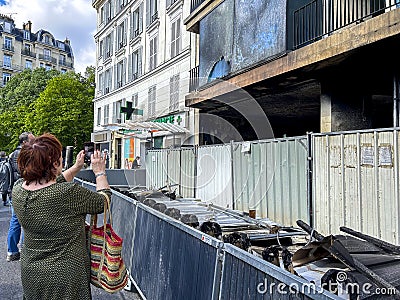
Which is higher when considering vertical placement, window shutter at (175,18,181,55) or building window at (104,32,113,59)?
building window at (104,32,113,59)

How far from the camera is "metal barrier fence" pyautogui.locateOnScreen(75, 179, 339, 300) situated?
2311mm

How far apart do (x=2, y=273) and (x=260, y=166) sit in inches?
205

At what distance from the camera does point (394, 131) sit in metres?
5.55

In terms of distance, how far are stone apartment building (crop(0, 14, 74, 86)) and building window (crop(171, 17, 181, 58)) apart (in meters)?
51.1

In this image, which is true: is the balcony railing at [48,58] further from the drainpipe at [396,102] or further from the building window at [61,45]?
the drainpipe at [396,102]

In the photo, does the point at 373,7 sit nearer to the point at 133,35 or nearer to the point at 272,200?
the point at 272,200

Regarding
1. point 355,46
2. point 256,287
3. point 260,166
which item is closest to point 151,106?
point 260,166

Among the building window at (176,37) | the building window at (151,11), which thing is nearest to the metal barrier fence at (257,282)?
the building window at (176,37)

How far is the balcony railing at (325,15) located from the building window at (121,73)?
76.8ft

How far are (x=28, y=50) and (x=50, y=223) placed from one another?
76.7m

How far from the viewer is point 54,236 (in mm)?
2760

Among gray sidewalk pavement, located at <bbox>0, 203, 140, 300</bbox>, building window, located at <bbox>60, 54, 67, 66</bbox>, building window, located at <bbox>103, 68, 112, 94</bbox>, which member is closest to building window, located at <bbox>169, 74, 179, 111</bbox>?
building window, located at <bbox>103, 68, 112, 94</bbox>

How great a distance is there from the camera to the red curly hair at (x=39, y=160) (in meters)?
2.79

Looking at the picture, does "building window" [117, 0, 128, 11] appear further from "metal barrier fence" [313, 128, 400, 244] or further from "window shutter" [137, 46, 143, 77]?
"metal barrier fence" [313, 128, 400, 244]
